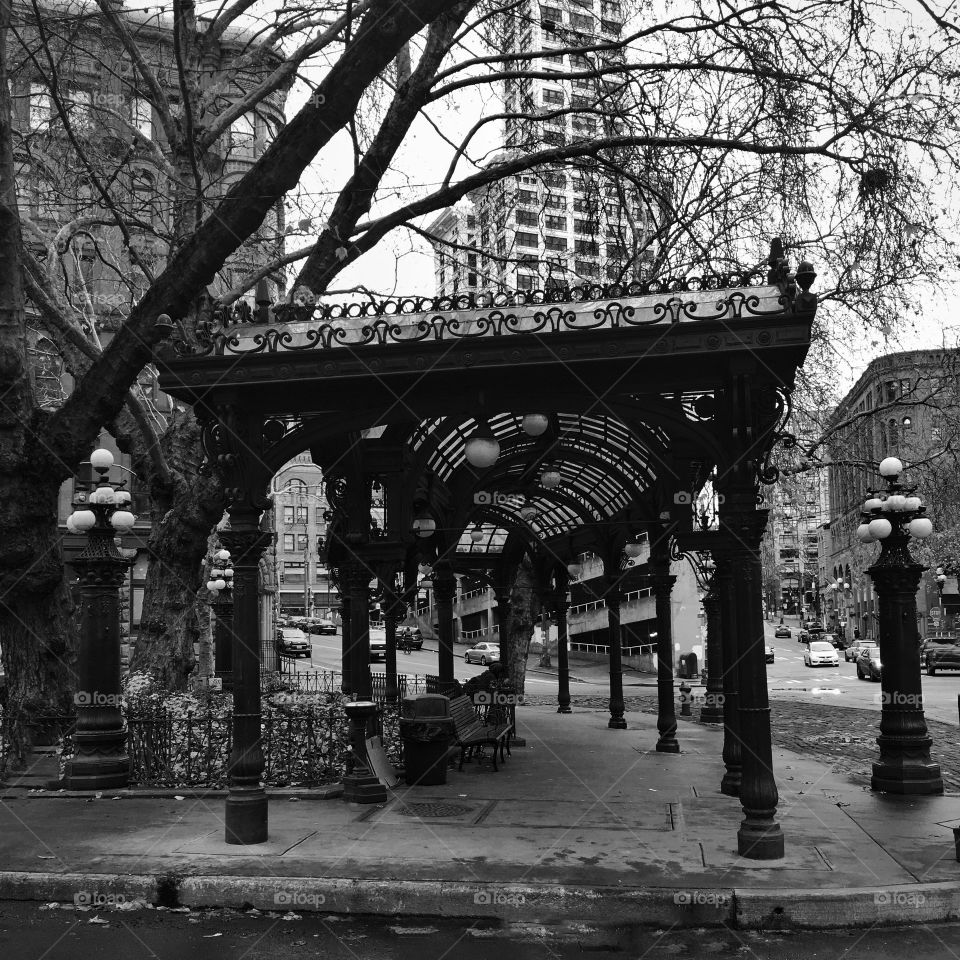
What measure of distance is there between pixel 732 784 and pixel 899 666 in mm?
2614

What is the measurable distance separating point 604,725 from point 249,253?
13.6 meters

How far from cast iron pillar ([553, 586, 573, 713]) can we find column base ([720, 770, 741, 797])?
9784 millimetres

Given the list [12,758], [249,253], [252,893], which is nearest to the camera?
[252,893]

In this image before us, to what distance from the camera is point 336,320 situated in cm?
931

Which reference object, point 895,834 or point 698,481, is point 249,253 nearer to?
point 698,481

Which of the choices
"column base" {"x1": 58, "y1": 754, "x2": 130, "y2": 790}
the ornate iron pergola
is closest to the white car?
the ornate iron pergola

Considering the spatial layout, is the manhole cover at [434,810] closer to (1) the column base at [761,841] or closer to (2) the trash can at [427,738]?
(2) the trash can at [427,738]

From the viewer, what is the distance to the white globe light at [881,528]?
41.9 feet

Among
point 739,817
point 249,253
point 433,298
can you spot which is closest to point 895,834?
point 739,817

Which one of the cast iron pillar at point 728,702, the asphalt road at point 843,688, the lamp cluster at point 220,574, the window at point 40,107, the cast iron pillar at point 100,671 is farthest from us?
the asphalt road at point 843,688

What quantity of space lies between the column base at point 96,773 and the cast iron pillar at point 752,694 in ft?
23.9

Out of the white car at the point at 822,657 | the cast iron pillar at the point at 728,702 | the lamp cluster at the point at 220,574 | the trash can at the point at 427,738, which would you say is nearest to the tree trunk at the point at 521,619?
the lamp cluster at the point at 220,574

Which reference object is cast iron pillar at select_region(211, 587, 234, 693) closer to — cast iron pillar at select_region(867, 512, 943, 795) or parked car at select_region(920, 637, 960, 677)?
cast iron pillar at select_region(867, 512, 943, 795)

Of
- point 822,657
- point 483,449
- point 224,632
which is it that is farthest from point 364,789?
point 822,657
